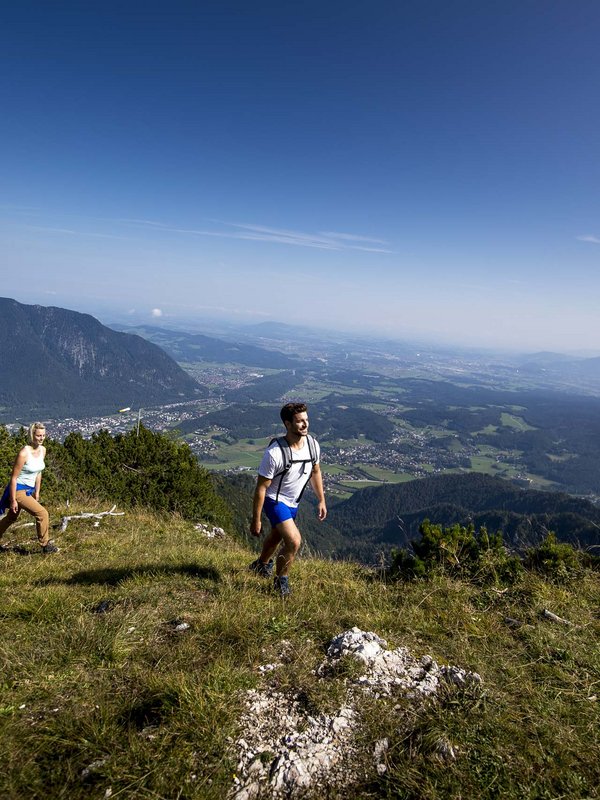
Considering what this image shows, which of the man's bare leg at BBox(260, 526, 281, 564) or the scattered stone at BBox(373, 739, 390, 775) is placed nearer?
the scattered stone at BBox(373, 739, 390, 775)

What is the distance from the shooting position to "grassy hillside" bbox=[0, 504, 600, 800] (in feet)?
7.70

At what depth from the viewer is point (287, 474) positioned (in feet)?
16.3

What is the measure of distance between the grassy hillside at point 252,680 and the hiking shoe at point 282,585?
157mm

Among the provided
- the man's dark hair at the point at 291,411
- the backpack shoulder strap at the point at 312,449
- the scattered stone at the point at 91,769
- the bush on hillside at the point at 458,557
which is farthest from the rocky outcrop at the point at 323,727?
the man's dark hair at the point at 291,411

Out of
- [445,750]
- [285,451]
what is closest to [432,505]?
[285,451]

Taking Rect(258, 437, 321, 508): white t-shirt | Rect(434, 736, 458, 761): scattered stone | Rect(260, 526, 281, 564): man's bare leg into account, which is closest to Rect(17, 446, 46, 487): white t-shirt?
Rect(260, 526, 281, 564): man's bare leg

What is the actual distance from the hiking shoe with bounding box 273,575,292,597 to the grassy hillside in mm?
157

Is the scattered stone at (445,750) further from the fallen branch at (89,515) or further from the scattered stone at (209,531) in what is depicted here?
the fallen branch at (89,515)

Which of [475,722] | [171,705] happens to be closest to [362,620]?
[475,722]

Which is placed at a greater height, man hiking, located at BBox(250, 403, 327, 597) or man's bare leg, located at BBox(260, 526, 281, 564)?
man hiking, located at BBox(250, 403, 327, 597)

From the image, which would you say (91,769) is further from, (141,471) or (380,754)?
(141,471)

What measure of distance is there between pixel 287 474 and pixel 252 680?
226cm

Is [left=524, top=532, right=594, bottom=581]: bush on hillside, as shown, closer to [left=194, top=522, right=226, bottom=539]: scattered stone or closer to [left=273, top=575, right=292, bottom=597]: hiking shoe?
[left=273, top=575, right=292, bottom=597]: hiking shoe

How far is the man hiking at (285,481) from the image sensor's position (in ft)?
16.1
